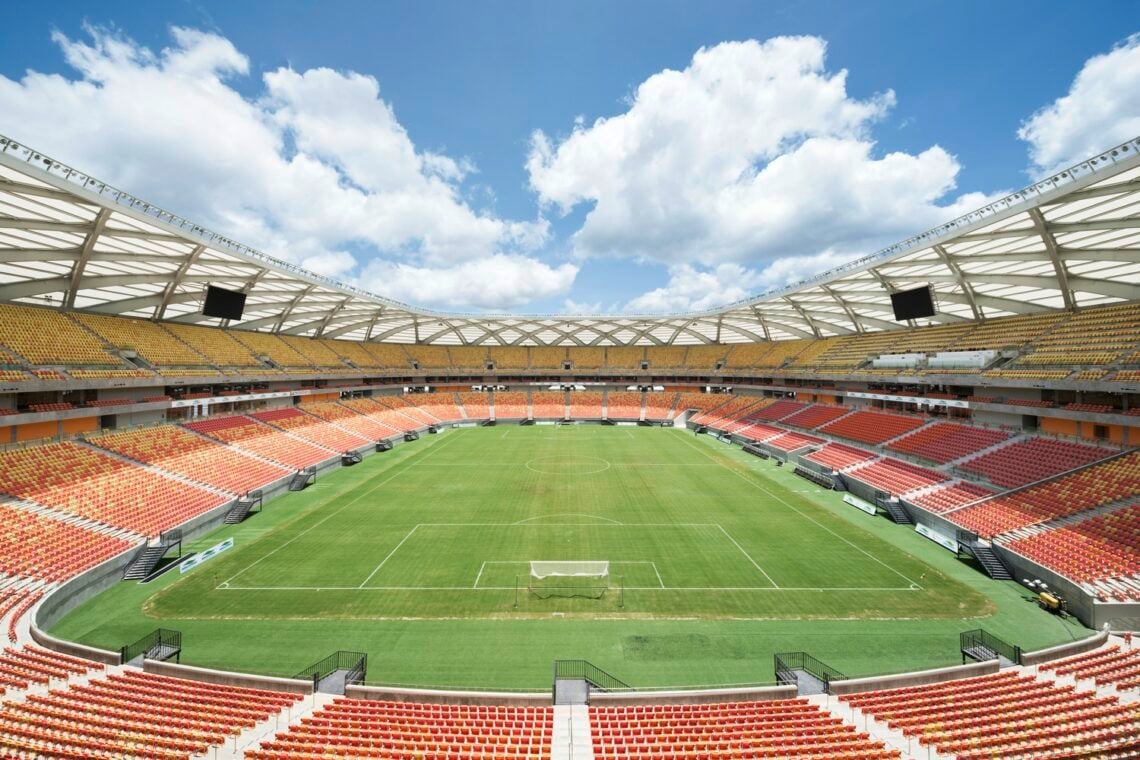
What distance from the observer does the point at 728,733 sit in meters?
9.49

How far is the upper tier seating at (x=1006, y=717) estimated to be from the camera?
28.4 feet

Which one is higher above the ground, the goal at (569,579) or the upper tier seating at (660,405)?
the upper tier seating at (660,405)

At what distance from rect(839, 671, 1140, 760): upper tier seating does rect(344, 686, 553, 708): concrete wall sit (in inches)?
283

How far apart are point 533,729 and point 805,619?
32.7 feet

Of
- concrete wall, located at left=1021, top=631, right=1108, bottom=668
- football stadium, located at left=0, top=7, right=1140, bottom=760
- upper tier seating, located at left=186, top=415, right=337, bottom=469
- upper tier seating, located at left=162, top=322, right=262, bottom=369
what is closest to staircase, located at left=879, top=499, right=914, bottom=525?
football stadium, located at left=0, top=7, right=1140, bottom=760

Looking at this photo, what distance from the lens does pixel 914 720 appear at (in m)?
9.81

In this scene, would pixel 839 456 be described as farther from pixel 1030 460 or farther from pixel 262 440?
pixel 262 440

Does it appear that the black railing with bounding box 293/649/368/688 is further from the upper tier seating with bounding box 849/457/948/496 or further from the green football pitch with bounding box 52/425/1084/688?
the upper tier seating with bounding box 849/457/948/496

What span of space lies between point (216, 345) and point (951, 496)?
5220 centimetres

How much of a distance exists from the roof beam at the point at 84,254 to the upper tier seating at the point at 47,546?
13.0 meters

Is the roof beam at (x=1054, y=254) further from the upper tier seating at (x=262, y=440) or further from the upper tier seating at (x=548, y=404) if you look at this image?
the upper tier seating at (x=548, y=404)

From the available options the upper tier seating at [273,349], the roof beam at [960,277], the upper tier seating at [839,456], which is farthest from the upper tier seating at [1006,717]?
the upper tier seating at [273,349]

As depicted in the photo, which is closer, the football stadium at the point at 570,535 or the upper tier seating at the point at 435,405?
the football stadium at the point at 570,535

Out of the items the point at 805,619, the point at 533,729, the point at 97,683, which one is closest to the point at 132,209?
the point at 97,683
